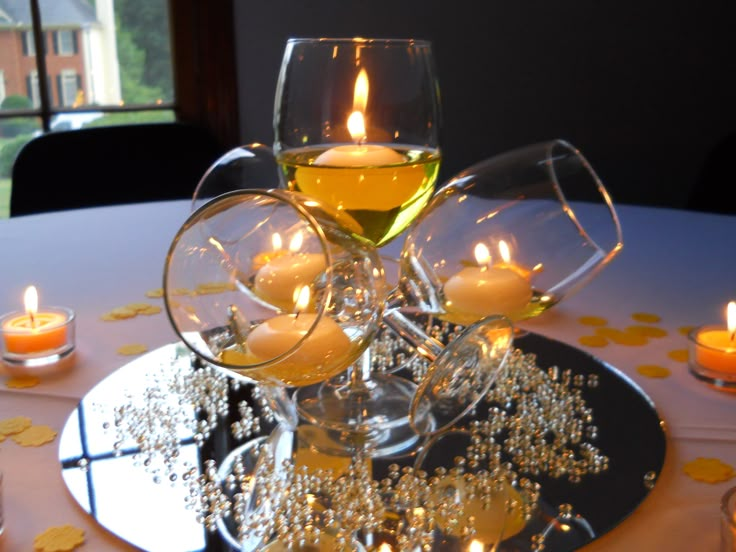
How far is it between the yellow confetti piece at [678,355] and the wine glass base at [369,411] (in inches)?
10.5

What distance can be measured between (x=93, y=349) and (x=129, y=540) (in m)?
0.35

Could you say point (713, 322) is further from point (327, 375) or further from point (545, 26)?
point (545, 26)

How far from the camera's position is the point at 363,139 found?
2.29 ft

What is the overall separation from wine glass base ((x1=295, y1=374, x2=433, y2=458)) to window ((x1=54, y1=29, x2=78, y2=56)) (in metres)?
1.77

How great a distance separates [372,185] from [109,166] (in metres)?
1.21

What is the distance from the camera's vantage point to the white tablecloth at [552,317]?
0.52 meters

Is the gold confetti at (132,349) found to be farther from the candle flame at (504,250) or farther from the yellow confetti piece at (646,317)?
the yellow confetti piece at (646,317)

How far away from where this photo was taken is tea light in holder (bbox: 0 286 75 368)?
0.75 meters

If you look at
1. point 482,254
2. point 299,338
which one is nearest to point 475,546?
point 299,338

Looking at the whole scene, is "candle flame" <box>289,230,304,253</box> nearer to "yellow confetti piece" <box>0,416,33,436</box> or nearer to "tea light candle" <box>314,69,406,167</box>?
"tea light candle" <box>314,69,406,167</box>

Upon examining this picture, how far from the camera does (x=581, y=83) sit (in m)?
2.27

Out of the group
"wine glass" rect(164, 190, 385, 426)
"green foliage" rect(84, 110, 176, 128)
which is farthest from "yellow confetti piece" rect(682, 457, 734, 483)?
"green foliage" rect(84, 110, 176, 128)

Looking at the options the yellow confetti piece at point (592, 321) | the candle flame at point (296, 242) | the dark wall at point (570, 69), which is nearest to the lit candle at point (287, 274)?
the candle flame at point (296, 242)

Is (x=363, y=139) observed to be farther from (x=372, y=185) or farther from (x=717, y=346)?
(x=717, y=346)
